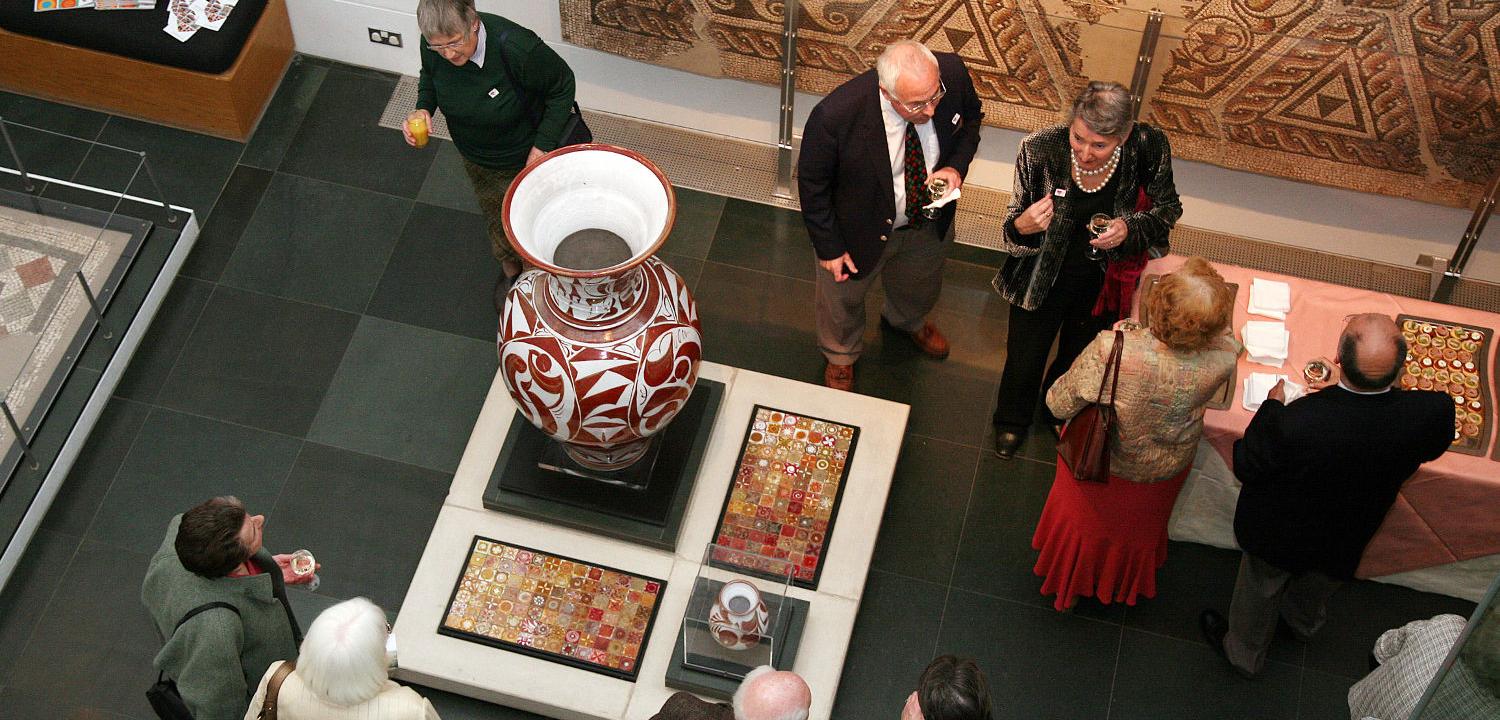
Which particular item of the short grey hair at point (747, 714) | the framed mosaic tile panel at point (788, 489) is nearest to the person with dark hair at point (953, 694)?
the short grey hair at point (747, 714)

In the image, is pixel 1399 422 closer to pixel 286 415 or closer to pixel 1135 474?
pixel 1135 474

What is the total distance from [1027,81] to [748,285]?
4.45ft

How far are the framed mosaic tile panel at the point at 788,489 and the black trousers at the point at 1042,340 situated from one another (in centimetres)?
60

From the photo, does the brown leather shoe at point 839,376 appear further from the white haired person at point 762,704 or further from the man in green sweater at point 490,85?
the white haired person at point 762,704

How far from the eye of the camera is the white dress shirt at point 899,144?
14.4 ft

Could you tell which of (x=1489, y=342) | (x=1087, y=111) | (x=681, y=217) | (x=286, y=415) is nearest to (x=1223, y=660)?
(x=1489, y=342)

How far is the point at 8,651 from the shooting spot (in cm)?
475

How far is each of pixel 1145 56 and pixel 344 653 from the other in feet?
11.6

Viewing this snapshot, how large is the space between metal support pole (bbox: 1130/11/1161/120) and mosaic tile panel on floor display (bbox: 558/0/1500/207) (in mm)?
28

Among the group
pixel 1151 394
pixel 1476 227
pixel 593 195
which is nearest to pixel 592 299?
pixel 593 195

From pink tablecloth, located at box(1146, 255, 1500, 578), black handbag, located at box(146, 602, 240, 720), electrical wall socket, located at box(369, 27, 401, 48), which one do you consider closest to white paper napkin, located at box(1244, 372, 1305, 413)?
pink tablecloth, located at box(1146, 255, 1500, 578)

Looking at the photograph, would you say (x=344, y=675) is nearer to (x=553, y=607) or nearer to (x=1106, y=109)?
(x=553, y=607)

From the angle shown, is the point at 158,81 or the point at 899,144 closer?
the point at 899,144

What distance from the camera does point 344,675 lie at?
3.29 metres
